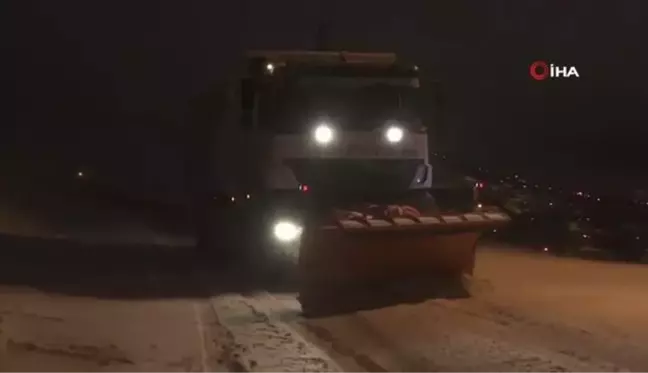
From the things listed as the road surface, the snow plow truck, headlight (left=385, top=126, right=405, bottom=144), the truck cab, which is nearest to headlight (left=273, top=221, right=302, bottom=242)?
the snow plow truck

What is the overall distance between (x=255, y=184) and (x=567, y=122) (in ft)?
136

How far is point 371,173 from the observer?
16.4 metres

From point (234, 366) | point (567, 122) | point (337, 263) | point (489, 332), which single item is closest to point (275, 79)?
point (337, 263)

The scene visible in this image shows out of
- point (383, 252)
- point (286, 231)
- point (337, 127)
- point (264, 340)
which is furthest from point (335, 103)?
→ point (264, 340)

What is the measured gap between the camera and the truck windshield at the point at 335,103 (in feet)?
54.0

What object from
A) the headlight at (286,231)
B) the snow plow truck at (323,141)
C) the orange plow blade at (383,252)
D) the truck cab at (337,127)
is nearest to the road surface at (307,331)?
the orange plow blade at (383,252)

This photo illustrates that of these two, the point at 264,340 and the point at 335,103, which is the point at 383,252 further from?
the point at 335,103

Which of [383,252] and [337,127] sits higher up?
[337,127]

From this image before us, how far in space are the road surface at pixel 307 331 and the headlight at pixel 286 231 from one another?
1.09 meters

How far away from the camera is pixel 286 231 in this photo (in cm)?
1600

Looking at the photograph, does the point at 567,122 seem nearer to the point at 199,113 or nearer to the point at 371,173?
the point at 199,113

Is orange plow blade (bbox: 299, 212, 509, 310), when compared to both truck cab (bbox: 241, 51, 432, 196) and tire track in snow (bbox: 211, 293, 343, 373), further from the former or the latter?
A: truck cab (bbox: 241, 51, 432, 196)

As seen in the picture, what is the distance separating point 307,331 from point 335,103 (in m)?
5.69

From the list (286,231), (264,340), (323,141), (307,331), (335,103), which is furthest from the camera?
(335,103)
